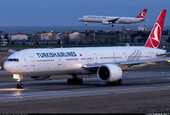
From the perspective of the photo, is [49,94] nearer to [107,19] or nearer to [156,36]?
[156,36]

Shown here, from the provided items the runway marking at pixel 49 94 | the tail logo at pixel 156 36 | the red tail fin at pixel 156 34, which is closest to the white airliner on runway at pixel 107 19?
the red tail fin at pixel 156 34

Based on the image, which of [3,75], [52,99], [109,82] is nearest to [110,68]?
[109,82]

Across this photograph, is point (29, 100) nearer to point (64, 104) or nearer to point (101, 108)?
point (64, 104)

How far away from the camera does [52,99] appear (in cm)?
3005

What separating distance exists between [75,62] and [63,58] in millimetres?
1359

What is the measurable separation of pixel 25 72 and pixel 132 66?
448 inches

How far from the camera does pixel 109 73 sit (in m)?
40.1

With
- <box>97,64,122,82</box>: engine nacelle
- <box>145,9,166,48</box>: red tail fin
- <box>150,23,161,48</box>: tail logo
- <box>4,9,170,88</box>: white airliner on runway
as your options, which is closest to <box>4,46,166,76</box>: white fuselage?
<box>4,9,170,88</box>: white airliner on runway

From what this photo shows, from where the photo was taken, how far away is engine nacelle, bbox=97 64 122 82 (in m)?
40.1

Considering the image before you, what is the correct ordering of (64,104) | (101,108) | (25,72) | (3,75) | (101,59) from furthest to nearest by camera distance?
(3,75) < (101,59) < (25,72) < (64,104) < (101,108)

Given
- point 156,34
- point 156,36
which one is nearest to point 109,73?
point 156,36

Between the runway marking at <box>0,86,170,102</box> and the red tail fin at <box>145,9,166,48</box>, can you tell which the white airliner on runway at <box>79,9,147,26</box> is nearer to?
the red tail fin at <box>145,9,166,48</box>

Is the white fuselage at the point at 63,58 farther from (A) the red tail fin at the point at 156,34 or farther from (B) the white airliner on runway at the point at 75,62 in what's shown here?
(A) the red tail fin at the point at 156,34

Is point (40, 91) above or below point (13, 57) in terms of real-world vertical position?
below
